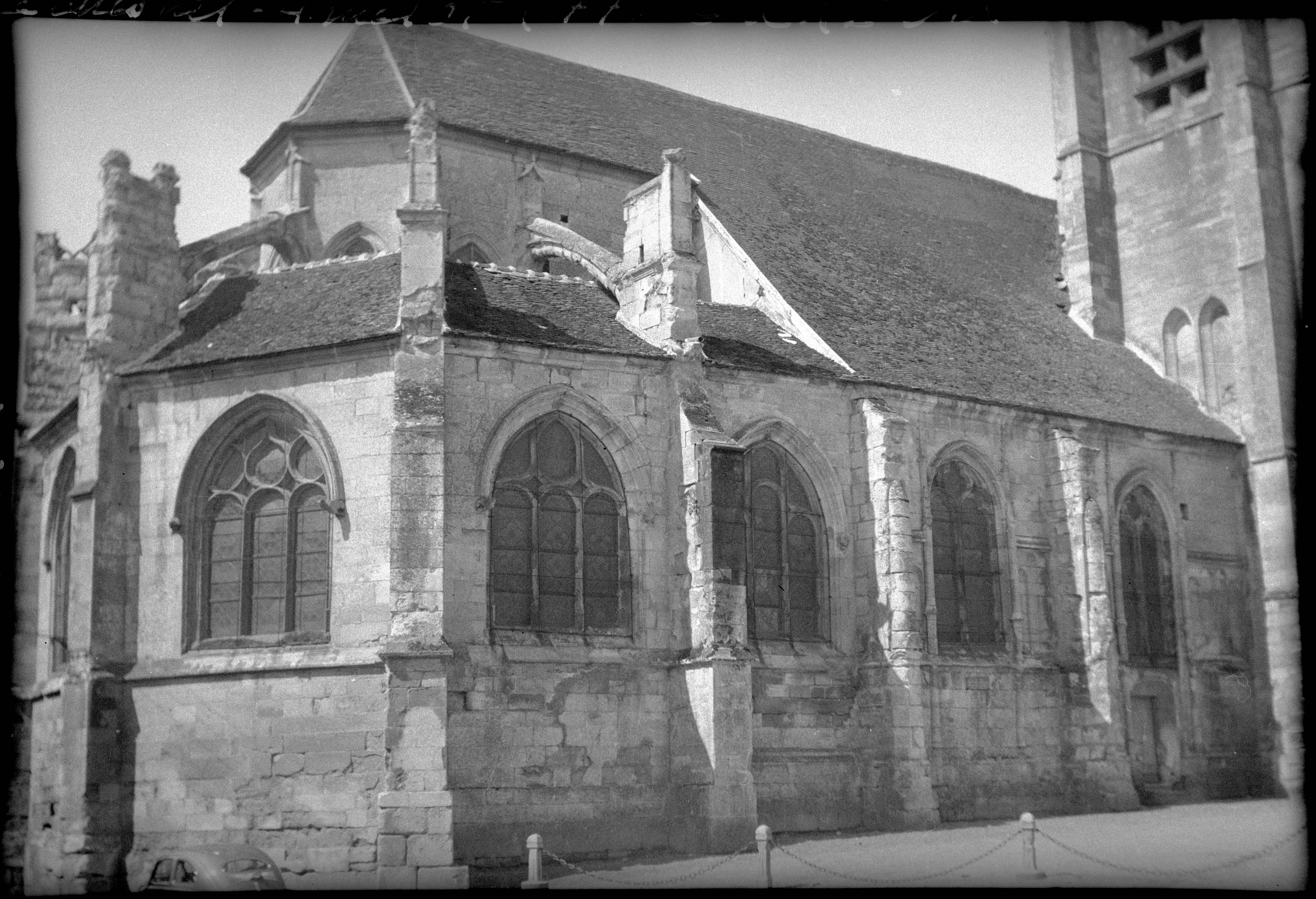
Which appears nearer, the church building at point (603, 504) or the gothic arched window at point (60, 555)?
the church building at point (603, 504)

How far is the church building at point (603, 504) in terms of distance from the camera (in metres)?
16.6

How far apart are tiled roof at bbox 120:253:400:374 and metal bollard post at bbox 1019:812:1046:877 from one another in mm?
8912

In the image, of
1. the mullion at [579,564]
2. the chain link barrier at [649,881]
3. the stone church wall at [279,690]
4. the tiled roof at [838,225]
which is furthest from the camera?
the tiled roof at [838,225]

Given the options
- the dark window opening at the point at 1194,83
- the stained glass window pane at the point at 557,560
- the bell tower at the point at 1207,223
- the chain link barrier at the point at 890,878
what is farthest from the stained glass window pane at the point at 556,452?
the dark window opening at the point at 1194,83

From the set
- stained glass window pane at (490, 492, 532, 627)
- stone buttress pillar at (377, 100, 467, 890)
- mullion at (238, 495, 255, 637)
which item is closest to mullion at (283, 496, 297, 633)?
mullion at (238, 495, 255, 637)

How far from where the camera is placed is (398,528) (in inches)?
640

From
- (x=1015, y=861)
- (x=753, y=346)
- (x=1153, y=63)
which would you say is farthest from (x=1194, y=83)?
(x=1015, y=861)

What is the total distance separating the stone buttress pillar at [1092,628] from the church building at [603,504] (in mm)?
57

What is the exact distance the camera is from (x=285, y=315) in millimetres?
18438

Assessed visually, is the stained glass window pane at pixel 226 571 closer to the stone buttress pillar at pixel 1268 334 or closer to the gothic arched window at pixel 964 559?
the gothic arched window at pixel 964 559

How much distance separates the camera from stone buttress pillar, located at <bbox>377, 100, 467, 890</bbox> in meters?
15.4

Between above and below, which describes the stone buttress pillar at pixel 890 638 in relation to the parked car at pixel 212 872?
above

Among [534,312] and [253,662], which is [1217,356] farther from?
[253,662]

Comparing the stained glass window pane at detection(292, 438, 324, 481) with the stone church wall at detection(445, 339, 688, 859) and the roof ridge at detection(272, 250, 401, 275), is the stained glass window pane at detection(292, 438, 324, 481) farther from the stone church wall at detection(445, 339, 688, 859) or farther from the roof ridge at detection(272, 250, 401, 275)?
the roof ridge at detection(272, 250, 401, 275)
